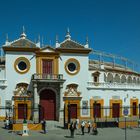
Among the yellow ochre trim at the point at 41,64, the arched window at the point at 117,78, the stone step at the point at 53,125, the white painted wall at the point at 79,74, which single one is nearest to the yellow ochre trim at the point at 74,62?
the white painted wall at the point at 79,74

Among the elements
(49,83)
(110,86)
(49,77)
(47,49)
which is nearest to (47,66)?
(49,77)

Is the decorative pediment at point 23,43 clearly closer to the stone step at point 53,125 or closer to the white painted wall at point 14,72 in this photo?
the white painted wall at point 14,72

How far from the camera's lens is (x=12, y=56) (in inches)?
1737

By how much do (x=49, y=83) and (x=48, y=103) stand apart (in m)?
2.76

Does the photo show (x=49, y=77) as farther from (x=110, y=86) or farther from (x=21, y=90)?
(x=110, y=86)

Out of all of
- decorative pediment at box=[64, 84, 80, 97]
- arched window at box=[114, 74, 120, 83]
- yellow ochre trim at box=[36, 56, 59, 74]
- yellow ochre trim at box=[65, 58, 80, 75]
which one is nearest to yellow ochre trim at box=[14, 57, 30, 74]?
yellow ochre trim at box=[36, 56, 59, 74]

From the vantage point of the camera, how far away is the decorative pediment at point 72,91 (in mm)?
45219

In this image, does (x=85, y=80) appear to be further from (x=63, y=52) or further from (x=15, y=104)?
(x=15, y=104)

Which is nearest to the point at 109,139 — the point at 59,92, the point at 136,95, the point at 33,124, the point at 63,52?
the point at 33,124

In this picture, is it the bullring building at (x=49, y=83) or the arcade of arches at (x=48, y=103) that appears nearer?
the bullring building at (x=49, y=83)

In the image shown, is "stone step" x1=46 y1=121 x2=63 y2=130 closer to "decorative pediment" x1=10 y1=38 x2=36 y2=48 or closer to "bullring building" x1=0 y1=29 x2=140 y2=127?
"bullring building" x1=0 y1=29 x2=140 y2=127

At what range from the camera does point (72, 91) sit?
45.4 m

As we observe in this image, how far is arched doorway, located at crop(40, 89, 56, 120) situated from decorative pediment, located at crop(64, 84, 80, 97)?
1867 mm

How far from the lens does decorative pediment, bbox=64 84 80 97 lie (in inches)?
1780
